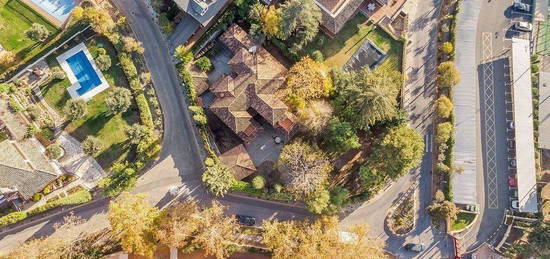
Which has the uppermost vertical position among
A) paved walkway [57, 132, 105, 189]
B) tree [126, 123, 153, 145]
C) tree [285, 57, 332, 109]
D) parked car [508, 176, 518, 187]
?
tree [285, 57, 332, 109]

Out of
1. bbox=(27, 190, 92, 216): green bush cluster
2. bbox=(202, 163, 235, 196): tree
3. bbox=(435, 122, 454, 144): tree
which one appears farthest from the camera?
bbox=(435, 122, 454, 144): tree

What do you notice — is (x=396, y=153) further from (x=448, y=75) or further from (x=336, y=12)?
(x=336, y=12)

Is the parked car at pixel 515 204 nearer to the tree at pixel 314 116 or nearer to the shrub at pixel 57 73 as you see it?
the tree at pixel 314 116

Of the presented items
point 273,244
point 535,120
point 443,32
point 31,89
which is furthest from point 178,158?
point 535,120

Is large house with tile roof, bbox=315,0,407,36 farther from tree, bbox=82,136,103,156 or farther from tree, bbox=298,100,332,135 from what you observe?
tree, bbox=82,136,103,156

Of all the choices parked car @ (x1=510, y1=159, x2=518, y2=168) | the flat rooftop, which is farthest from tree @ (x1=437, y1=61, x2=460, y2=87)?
parked car @ (x1=510, y1=159, x2=518, y2=168)

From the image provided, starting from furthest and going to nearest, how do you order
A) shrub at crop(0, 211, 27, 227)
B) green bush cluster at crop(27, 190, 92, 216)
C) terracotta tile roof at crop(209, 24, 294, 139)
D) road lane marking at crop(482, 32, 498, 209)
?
1. road lane marking at crop(482, 32, 498, 209)
2. terracotta tile roof at crop(209, 24, 294, 139)
3. green bush cluster at crop(27, 190, 92, 216)
4. shrub at crop(0, 211, 27, 227)
